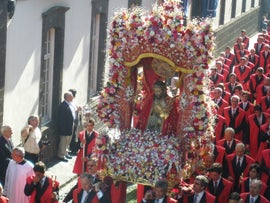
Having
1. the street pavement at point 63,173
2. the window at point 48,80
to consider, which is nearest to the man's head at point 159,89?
the street pavement at point 63,173

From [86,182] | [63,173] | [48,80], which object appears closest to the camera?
[86,182]

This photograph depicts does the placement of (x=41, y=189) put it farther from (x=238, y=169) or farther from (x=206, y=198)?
(x=238, y=169)

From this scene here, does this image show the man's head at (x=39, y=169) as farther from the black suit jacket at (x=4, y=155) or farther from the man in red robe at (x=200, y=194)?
the man in red robe at (x=200, y=194)

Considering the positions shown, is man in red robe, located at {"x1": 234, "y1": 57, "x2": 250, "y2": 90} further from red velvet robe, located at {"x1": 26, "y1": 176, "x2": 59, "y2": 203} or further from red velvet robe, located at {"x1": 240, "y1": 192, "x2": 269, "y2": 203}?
red velvet robe, located at {"x1": 26, "y1": 176, "x2": 59, "y2": 203}

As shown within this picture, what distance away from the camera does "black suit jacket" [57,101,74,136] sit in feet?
63.6

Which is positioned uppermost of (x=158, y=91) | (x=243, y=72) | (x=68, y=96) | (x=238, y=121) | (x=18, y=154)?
(x=243, y=72)

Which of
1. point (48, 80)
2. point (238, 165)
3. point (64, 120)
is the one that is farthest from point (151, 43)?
point (48, 80)

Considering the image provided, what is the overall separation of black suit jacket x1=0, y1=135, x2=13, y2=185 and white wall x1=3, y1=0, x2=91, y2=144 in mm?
1489

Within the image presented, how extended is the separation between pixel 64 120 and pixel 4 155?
390 cm

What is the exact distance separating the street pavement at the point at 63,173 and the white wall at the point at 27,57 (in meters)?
1.18

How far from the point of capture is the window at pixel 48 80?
19391 mm

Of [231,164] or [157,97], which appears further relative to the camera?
[231,164]

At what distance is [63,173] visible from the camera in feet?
61.2

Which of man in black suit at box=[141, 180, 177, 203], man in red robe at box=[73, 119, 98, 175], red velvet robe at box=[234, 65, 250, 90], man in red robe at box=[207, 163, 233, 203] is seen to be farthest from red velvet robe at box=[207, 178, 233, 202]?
red velvet robe at box=[234, 65, 250, 90]
